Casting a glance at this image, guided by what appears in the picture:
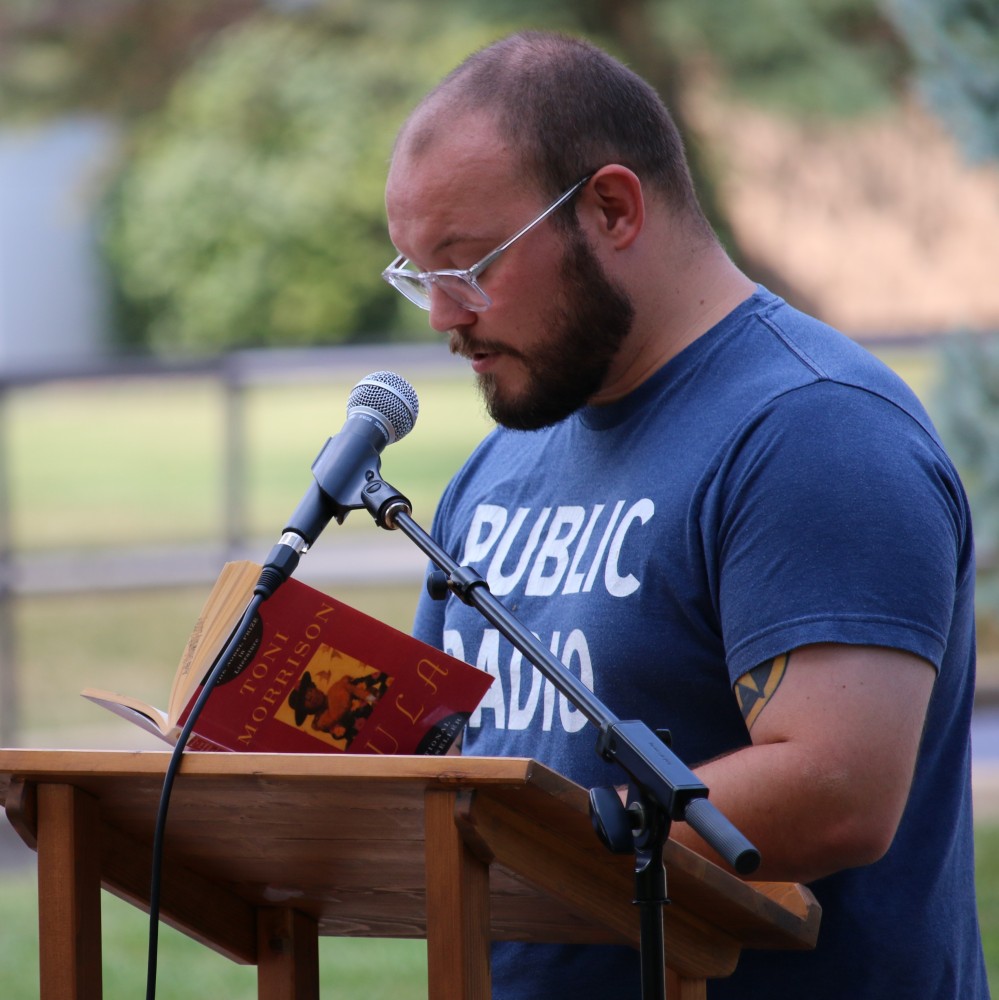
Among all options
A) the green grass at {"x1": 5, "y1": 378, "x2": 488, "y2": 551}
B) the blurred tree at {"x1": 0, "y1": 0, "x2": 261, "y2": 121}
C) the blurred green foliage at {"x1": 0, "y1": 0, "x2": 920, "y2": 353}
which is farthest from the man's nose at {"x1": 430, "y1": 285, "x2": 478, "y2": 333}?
the blurred tree at {"x1": 0, "y1": 0, "x2": 261, "y2": 121}

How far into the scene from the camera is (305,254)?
2966 cm

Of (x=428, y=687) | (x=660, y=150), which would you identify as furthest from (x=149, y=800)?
(x=660, y=150)

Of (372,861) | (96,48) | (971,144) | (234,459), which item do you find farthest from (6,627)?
(96,48)

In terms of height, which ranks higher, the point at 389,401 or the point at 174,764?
the point at 389,401

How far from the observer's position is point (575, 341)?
2.57 m

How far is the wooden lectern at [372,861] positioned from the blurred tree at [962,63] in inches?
183

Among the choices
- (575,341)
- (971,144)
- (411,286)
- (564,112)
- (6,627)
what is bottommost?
(575,341)

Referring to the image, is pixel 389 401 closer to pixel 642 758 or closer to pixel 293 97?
pixel 642 758

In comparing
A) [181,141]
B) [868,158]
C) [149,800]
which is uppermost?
[181,141]

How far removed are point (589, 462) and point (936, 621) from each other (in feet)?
2.37

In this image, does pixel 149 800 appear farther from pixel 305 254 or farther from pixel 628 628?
pixel 305 254

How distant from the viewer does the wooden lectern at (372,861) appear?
1791 millimetres

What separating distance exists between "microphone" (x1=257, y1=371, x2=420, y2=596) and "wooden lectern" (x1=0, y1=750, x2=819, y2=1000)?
33cm

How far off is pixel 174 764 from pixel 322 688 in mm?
334
